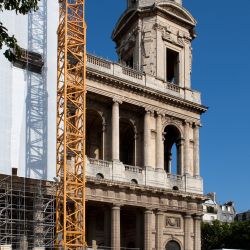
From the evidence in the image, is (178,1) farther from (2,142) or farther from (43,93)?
(2,142)

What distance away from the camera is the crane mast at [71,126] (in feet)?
123

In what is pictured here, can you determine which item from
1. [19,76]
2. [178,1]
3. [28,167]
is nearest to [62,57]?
[19,76]

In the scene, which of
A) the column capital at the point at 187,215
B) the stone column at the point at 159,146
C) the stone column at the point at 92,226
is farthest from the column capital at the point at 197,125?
the stone column at the point at 92,226

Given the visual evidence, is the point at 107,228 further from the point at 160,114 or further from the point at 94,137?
the point at 160,114

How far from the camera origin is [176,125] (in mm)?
46188

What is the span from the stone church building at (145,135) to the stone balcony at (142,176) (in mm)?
73

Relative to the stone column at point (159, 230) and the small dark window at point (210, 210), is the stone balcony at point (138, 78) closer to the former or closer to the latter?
the stone column at point (159, 230)

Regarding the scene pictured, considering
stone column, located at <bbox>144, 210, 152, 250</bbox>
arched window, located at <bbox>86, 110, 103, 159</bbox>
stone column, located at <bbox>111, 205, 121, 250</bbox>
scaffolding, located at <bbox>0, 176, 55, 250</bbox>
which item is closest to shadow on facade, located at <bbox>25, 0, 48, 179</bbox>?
scaffolding, located at <bbox>0, 176, 55, 250</bbox>

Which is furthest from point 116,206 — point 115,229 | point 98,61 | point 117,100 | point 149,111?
point 98,61

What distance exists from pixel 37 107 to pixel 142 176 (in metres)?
9.69

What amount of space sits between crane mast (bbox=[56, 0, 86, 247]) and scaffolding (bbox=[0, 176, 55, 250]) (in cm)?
68

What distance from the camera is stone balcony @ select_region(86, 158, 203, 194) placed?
4062 cm

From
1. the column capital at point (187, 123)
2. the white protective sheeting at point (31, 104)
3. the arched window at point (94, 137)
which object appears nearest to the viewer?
the white protective sheeting at point (31, 104)

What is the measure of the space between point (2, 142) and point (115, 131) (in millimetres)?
10020
